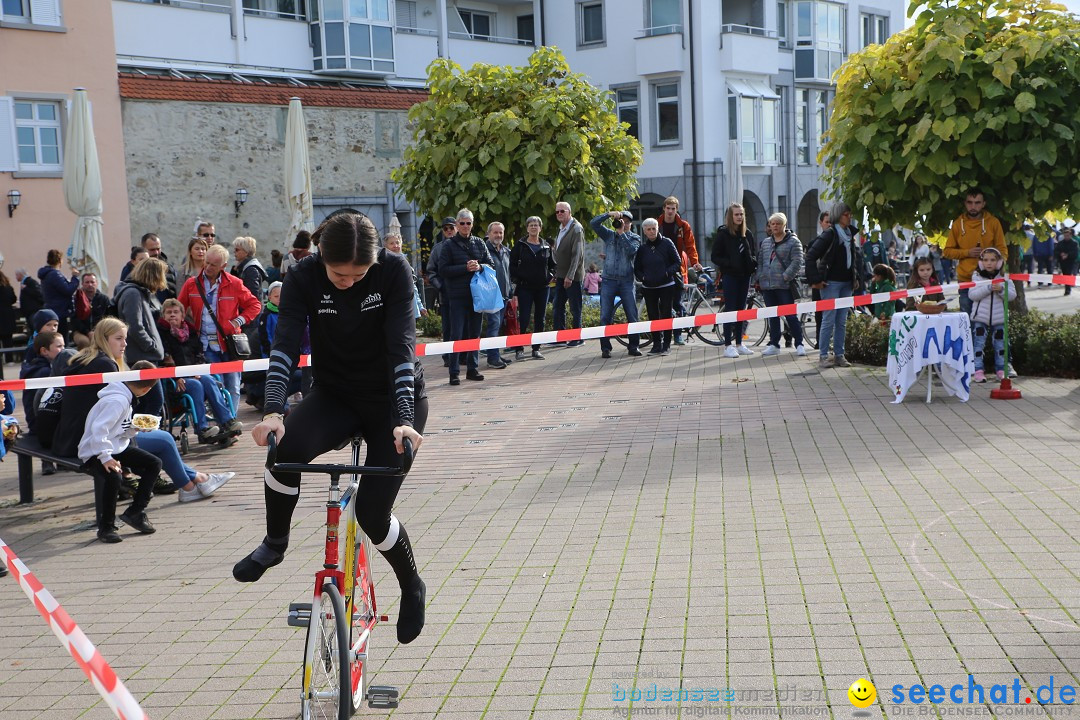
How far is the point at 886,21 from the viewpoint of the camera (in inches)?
1854

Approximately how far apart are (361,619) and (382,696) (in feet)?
0.99

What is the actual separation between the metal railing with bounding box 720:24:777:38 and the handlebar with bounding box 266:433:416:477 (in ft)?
124

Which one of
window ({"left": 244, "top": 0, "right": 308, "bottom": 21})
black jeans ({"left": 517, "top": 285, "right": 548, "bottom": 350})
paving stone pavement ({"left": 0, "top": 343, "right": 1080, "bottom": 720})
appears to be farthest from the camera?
window ({"left": 244, "top": 0, "right": 308, "bottom": 21})

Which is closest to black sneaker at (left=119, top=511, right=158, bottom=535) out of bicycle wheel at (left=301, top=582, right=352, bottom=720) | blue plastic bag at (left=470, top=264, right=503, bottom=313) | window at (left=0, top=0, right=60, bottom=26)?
bicycle wheel at (left=301, top=582, right=352, bottom=720)

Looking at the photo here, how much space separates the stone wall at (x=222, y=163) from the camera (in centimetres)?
2709

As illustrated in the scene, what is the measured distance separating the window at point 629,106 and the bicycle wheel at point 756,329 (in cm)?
2241

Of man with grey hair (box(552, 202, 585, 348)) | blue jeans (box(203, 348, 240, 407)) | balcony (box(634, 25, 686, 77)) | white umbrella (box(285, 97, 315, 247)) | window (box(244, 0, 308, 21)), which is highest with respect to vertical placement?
window (box(244, 0, 308, 21))

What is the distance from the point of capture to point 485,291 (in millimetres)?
14734

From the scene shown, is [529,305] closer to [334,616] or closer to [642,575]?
[642,575]

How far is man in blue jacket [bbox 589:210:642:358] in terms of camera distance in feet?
54.7

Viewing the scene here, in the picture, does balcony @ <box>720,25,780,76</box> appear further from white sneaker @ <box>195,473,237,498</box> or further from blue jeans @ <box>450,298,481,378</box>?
white sneaker @ <box>195,473,237,498</box>

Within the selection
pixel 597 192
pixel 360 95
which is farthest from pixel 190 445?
pixel 360 95

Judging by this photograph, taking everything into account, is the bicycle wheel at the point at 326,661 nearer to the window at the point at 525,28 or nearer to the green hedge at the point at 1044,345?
the green hedge at the point at 1044,345

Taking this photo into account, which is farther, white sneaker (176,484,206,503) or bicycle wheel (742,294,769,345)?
bicycle wheel (742,294,769,345)
